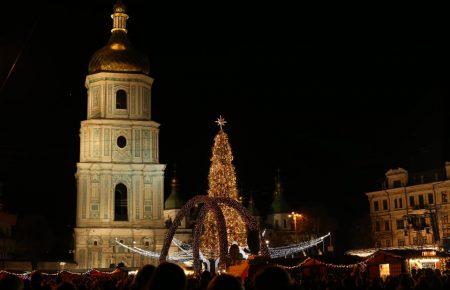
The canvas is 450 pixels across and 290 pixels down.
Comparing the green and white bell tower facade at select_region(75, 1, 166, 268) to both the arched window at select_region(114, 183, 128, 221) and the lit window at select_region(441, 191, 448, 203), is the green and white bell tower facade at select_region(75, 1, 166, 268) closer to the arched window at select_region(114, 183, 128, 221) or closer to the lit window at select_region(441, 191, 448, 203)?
the arched window at select_region(114, 183, 128, 221)

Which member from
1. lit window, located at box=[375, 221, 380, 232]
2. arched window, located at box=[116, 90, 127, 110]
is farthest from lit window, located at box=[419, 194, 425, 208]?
arched window, located at box=[116, 90, 127, 110]

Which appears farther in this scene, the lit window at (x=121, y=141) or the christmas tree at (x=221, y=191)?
the lit window at (x=121, y=141)

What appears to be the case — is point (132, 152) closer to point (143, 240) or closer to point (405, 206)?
point (143, 240)

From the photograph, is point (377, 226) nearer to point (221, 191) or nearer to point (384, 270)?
point (221, 191)

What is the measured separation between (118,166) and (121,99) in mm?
6229

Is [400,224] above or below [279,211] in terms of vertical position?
below

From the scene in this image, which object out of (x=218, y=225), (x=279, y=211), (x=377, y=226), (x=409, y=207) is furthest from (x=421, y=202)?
(x=218, y=225)

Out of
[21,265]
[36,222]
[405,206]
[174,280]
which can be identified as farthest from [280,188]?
[174,280]

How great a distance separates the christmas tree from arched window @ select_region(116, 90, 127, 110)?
2058 centimetres

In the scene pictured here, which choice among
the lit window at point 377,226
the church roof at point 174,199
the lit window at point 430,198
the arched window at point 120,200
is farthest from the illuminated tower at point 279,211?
the arched window at point 120,200

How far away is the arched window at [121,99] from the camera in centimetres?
6538

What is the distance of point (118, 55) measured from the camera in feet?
217

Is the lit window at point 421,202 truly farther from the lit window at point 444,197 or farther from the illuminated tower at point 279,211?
the illuminated tower at point 279,211

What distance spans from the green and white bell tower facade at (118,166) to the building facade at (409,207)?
873 inches
